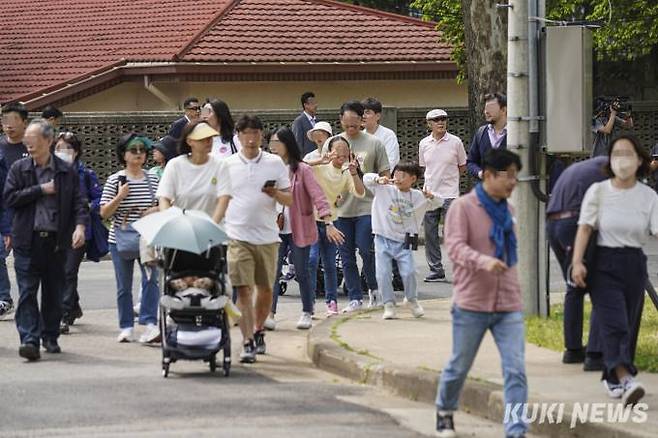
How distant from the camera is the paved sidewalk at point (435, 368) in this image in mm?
9883

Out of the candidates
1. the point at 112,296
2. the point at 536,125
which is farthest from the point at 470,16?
the point at 536,125

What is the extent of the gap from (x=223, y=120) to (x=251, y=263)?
208 centimetres

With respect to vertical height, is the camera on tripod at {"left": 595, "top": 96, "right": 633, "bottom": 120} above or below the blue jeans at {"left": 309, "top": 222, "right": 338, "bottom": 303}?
above

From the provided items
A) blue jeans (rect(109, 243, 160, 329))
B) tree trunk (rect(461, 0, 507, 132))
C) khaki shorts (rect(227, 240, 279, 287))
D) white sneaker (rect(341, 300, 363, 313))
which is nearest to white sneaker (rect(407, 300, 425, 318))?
white sneaker (rect(341, 300, 363, 313))

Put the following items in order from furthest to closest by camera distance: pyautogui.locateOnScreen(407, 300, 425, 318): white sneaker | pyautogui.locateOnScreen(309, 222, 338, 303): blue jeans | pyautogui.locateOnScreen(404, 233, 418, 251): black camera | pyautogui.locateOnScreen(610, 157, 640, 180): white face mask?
pyautogui.locateOnScreen(309, 222, 338, 303): blue jeans < pyautogui.locateOnScreen(404, 233, 418, 251): black camera < pyautogui.locateOnScreen(407, 300, 425, 318): white sneaker < pyautogui.locateOnScreen(610, 157, 640, 180): white face mask

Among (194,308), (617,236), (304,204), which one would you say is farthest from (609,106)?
(617,236)

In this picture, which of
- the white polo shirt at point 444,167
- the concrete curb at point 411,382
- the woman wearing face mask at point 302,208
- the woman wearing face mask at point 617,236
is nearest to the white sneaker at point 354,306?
the woman wearing face mask at point 302,208

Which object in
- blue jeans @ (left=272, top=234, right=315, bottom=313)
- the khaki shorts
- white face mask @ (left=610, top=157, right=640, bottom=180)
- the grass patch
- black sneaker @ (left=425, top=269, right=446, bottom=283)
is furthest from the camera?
black sneaker @ (left=425, top=269, right=446, bottom=283)

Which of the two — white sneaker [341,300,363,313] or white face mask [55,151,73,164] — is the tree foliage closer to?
white sneaker [341,300,363,313]

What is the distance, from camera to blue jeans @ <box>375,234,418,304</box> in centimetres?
1475

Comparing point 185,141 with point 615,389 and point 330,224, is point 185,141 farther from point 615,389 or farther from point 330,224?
point 615,389

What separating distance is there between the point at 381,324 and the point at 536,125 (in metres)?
2.26

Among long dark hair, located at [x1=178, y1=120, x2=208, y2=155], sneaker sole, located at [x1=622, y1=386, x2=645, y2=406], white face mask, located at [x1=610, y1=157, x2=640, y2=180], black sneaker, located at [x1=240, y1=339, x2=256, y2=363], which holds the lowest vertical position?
black sneaker, located at [x1=240, y1=339, x2=256, y2=363]

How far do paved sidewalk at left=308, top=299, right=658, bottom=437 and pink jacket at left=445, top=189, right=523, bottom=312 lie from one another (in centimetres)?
92
